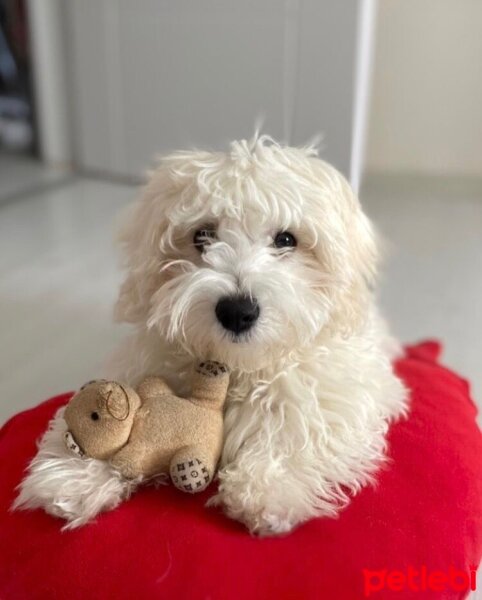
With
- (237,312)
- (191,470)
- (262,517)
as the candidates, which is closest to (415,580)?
(262,517)

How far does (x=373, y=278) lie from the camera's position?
1388 mm

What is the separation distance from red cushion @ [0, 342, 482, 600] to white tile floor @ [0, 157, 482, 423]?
0.73 meters

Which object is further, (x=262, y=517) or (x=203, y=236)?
(x=203, y=236)

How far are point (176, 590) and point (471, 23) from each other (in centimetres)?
335

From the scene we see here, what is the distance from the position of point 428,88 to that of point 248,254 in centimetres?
296

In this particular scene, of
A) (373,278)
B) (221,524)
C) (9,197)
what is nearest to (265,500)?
(221,524)

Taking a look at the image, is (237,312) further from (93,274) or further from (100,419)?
(93,274)

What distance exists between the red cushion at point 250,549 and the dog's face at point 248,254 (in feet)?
0.86

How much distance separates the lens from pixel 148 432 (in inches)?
46.2

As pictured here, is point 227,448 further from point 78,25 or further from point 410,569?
Answer: point 78,25

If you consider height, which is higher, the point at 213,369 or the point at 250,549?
the point at 213,369

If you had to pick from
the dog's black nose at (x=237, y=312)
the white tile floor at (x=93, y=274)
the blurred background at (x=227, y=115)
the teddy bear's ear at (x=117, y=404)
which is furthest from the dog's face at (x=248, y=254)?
the blurred background at (x=227, y=115)

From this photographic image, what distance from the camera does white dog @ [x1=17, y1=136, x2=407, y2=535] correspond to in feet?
3.68

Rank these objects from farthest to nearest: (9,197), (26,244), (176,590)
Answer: (9,197) → (26,244) → (176,590)
